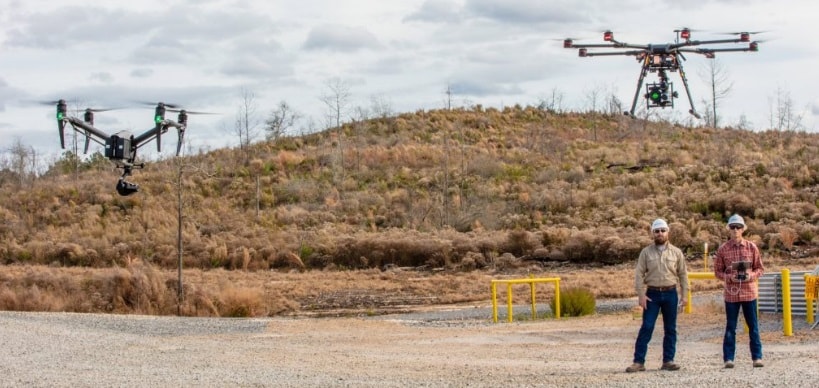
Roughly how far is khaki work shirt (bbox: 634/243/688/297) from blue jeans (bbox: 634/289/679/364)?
0.12 metres

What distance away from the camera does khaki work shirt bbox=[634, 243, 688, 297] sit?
40.1ft

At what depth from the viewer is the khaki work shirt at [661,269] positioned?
1223cm

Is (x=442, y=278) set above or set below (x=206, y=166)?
below

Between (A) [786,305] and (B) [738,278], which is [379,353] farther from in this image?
(B) [738,278]

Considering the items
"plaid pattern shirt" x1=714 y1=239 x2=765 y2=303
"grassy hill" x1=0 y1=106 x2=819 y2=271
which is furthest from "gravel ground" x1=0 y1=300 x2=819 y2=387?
"grassy hill" x1=0 y1=106 x2=819 y2=271

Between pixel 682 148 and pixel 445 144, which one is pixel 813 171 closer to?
pixel 682 148

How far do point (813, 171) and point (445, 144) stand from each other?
23.2 m

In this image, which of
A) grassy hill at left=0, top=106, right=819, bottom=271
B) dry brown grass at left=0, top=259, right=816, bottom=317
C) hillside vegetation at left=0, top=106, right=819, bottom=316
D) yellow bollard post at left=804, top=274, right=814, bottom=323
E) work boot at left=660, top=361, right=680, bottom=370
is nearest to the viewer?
work boot at left=660, top=361, right=680, bottom=370

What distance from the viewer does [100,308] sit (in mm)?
31922

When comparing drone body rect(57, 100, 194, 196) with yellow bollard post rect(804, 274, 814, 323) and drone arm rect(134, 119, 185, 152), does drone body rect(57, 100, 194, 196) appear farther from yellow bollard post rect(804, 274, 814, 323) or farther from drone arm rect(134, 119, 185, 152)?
yellow bollard post rect(804, 274, 814, 323)

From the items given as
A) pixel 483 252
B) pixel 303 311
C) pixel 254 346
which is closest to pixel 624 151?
pixel 483 252

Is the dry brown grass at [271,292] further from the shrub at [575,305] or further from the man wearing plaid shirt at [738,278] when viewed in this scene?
the man wearing plaid shirt at [738,278]

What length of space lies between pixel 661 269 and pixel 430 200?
4611cm

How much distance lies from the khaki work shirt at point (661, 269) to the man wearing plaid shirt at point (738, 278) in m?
0.53
